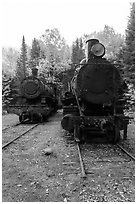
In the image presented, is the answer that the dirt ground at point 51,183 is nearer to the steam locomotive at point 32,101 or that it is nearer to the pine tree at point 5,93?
the steam locomotive at point 32,101

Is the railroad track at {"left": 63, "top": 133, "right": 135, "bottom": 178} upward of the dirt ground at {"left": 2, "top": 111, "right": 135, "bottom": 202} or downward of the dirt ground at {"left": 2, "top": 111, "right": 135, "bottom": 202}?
upward

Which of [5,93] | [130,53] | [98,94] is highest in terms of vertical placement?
[130,53]

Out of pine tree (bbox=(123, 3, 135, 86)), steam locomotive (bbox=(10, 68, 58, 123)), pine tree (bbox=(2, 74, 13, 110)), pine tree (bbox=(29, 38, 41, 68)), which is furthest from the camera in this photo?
pine tree (bbox=(29, 38, 41, 68))

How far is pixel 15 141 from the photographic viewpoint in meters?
7.74

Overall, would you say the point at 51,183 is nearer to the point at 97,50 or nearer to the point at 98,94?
the point at 98,94

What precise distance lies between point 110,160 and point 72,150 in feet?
4.47

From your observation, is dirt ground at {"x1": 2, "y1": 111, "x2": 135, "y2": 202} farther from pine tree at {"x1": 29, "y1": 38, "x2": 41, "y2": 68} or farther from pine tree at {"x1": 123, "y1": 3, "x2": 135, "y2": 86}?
pine tree at {"x1": 29, "y1": 38, "x2": 41, "y2": 68}

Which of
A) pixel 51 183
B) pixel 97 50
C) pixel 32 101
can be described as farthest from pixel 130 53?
pixel 51 183

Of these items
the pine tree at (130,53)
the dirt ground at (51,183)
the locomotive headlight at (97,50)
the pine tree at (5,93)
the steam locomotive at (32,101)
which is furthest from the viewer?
the pine tree at (5,93)

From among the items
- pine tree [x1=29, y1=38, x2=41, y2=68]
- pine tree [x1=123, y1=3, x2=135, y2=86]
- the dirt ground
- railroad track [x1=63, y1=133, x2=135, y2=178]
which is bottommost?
the dirt ground

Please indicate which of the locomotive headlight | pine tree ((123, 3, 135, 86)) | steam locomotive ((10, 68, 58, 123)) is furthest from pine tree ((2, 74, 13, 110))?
the locomotive headlight

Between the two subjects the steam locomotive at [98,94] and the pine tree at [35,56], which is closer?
the steam locomotive at [98,94]

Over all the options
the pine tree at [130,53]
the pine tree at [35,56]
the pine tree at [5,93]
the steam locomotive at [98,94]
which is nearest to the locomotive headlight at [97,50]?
the steam locomotive at [98,94]

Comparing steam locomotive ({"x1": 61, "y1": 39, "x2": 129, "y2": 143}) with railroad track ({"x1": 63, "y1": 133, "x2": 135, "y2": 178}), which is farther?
steam locomotive ({"x1": 61, "y1": 39, "x2": 129, "y2": 143})
